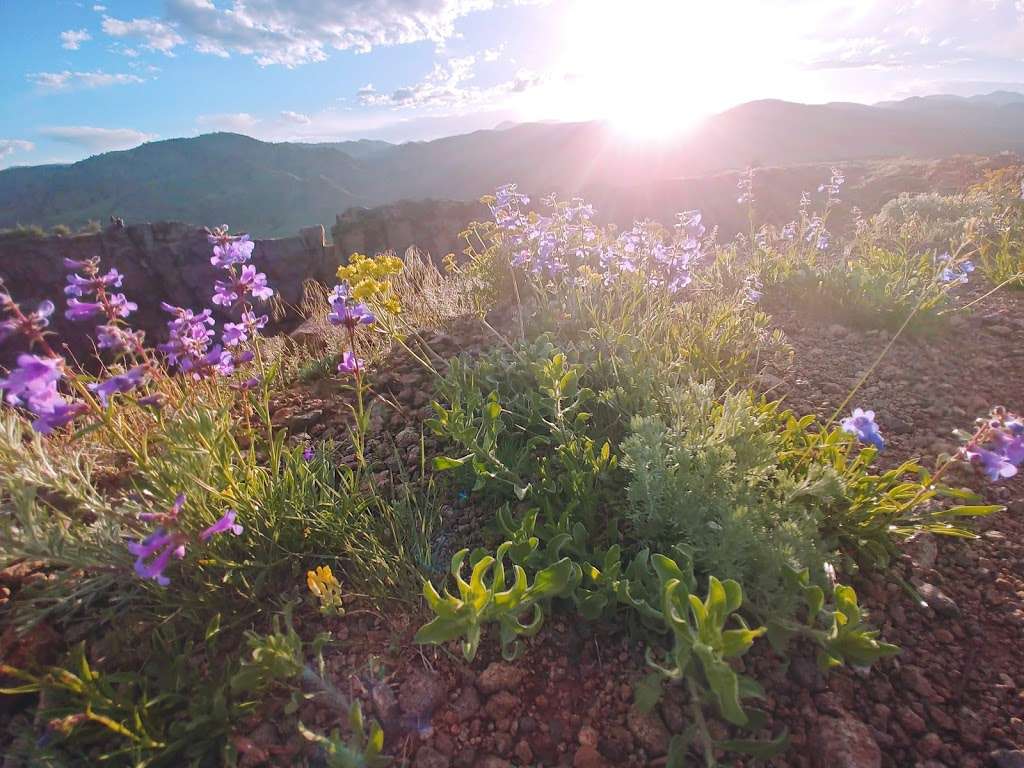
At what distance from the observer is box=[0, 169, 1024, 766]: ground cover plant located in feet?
4.98

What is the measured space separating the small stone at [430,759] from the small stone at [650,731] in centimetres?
55

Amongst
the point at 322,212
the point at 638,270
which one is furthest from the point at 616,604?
the point at 322,212

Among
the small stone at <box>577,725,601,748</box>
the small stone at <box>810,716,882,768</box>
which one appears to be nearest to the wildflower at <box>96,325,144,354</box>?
the small stone at <box>577,725,601,748</box>

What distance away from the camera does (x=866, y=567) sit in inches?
77.2

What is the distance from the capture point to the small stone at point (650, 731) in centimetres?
153

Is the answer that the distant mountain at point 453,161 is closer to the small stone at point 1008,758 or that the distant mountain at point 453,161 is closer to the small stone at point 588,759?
the small stone at point 1008,758

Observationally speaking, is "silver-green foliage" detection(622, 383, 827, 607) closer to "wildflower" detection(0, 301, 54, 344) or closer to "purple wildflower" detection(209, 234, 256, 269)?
"purple wildflower" detection(209, 234, 256, 269)

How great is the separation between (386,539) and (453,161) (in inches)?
6200

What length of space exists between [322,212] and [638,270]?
13283cm

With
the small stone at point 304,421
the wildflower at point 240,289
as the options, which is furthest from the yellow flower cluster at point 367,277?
the small stone at point 304,421

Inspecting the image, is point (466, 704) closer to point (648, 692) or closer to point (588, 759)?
point (588, 759)

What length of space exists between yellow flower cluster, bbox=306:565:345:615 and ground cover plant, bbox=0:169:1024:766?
0.04 ft

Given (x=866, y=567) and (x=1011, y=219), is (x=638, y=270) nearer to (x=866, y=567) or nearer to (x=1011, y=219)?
(x=866, y=567)

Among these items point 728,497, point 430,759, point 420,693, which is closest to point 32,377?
point 420,693
